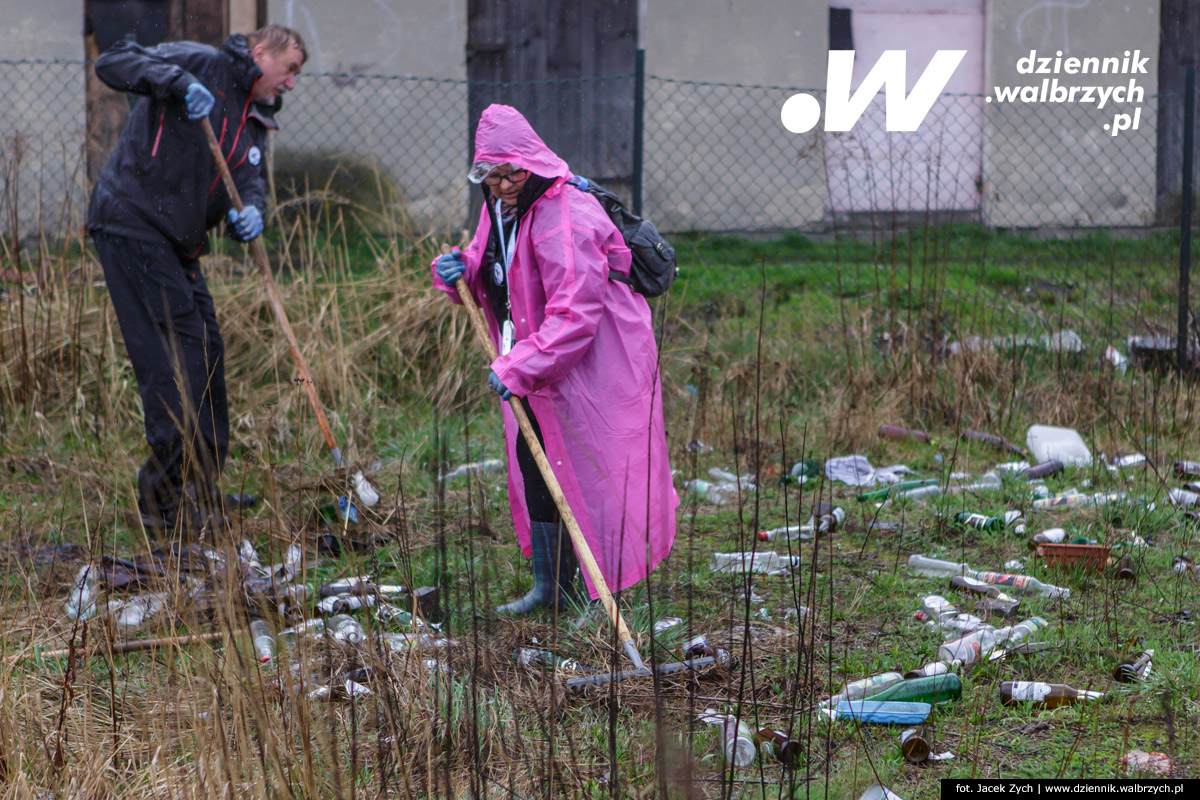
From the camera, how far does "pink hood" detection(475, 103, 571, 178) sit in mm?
3084

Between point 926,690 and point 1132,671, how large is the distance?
1.79ft

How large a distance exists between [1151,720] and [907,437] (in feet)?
9.14

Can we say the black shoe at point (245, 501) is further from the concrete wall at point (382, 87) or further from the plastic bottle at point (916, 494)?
the concrete wall at point (382, 87)

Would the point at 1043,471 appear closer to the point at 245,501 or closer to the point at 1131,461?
the point at 1131,461

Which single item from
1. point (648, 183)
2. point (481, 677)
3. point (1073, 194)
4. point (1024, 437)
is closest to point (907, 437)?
point (1024, 437)

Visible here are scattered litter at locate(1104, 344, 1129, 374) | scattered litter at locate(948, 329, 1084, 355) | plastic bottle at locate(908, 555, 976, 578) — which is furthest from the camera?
scattered litter at locate(1104, 344, 1129, 374)

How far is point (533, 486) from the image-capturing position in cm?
338

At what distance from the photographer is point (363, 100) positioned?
9219 millimetres

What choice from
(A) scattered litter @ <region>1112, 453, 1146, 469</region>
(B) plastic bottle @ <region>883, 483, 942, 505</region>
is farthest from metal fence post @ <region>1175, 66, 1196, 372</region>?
(B) plastic bottle @ <region>883, 483, 942, 505</region>

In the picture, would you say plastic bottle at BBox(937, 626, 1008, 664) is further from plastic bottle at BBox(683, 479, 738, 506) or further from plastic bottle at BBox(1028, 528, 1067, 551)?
plastic bottle at BBox(683, 479, 738, 506)

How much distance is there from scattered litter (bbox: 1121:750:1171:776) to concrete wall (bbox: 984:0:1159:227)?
7.91m

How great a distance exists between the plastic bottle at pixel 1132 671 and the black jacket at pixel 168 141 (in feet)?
10.8

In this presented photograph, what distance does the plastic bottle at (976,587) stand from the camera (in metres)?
3.35

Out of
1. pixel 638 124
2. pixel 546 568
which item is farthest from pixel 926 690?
pixel 638 124
